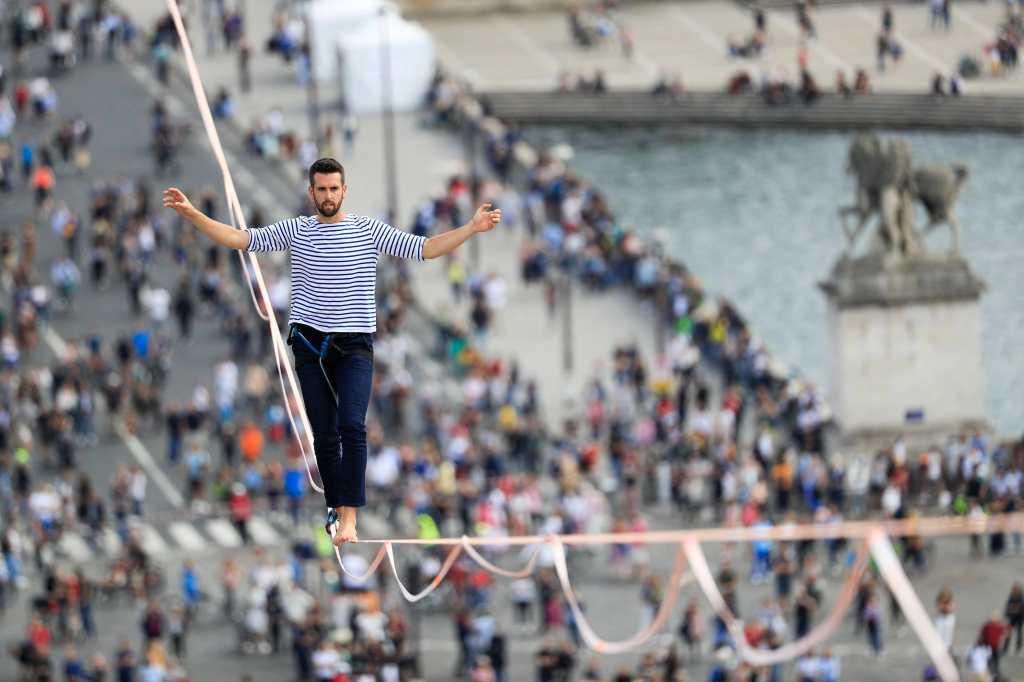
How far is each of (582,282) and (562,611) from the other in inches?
1082

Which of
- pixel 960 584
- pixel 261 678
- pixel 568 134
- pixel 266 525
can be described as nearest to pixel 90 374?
pixel 266 525

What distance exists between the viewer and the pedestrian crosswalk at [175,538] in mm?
60844

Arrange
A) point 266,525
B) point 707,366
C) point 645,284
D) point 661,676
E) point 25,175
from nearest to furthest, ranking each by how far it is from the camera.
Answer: point 661,676 < point 266,525 < point 707,366 < point 645,284 < point 25,175

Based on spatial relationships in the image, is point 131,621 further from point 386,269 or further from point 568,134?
point 568,134

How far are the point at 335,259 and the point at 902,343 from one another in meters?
48.9

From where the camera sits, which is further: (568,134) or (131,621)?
(568,134)

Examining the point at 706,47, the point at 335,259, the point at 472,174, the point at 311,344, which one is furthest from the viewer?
the point at 706,47

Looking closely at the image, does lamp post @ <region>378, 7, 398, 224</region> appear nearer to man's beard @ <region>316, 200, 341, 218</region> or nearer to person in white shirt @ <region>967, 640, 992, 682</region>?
person in white shirt @ <region>967, 640, 992, 682</region>

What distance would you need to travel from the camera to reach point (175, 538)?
204 ft

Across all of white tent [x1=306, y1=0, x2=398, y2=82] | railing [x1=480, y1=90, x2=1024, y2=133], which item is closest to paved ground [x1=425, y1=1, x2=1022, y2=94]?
railing [x1=480, y1=90, x2=1024, y2=133]

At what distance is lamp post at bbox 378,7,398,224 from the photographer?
277 feet

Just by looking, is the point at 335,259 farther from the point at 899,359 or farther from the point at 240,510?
the point at 899,359

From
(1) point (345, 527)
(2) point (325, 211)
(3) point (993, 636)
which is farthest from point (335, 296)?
(3) point (993, 636)

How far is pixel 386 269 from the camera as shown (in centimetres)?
8019
